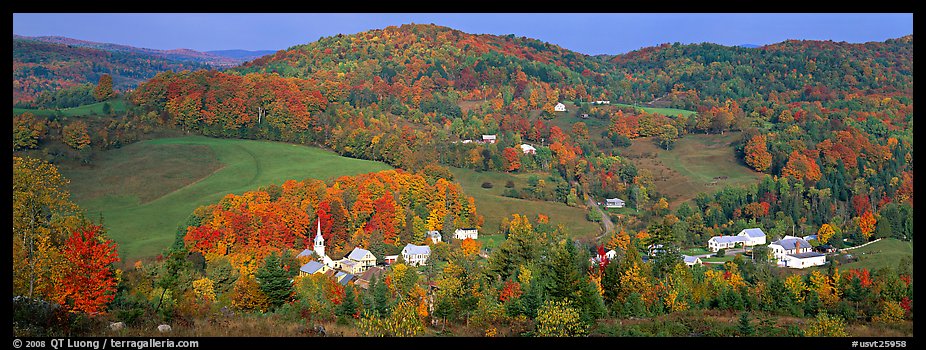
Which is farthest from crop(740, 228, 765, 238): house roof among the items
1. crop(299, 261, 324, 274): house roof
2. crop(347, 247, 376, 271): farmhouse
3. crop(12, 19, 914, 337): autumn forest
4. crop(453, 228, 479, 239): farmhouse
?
crop(299, 261, 324, 274): house roof

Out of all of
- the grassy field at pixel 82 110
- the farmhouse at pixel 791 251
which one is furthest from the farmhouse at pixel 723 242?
the grassy field at pixel 82 110

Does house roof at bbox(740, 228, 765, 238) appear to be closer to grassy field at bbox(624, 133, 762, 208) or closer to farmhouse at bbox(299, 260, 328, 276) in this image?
grassy field at bbox(624, 133, 762, 208)

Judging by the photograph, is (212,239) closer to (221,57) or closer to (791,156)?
(791,156)

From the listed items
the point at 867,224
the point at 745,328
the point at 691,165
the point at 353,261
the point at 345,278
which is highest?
the point at 691,165

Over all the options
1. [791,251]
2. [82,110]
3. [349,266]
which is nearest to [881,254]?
[791,251]

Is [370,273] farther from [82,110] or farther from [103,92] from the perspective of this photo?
[103,92]
